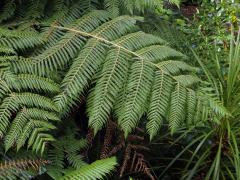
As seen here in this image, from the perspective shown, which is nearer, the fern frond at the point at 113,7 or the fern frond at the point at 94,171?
the fern frond at the point at 94,171

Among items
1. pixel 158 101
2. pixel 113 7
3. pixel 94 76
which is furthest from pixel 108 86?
pixel 113 7

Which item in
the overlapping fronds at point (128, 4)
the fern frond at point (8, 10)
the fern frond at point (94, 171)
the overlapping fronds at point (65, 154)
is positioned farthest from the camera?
the overlapping fronds at point (128, 4)

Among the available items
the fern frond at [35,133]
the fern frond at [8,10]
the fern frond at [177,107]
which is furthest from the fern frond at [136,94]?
the fern frond at [8,10]

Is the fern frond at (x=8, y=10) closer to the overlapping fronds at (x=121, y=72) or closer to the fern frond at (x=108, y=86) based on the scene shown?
the overlapping fronds at (x=121, y=72)

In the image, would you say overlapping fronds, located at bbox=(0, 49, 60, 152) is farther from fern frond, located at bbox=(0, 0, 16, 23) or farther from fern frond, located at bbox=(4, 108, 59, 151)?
fern frond, located at bbox=(0, 0, 16, 23)

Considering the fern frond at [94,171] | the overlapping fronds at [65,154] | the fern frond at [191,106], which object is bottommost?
the overlapping fronds at [65,154]

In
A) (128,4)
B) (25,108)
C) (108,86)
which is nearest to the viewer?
(25,108)

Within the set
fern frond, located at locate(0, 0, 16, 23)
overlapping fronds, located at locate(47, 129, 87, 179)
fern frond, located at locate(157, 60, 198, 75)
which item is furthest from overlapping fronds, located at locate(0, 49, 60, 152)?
fern frond, located at locate(157, 60, 198, 75)

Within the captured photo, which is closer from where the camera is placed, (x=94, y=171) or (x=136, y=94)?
(x=94, y=171)

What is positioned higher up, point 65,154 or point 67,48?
point 67,48

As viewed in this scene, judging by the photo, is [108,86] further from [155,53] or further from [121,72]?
[155,53]

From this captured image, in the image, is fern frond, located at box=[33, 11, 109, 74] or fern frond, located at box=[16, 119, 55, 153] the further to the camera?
fern frond, located at box=[33, 11, 109, 74]

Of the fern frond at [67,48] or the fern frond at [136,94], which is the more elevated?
the fern frond at [67,48]

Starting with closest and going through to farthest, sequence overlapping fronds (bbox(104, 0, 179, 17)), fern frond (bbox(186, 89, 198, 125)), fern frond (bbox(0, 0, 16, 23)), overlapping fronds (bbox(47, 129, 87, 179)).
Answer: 1. overlapping fronds (bbox(47, 129, 87, 179))
2. fern frond (bbox(186, 89, 198, 125))
3. fern frond (bbox(0, 0, 16, 23))
4. overlapping fronds (bbox(104, 0, 179, 17))
